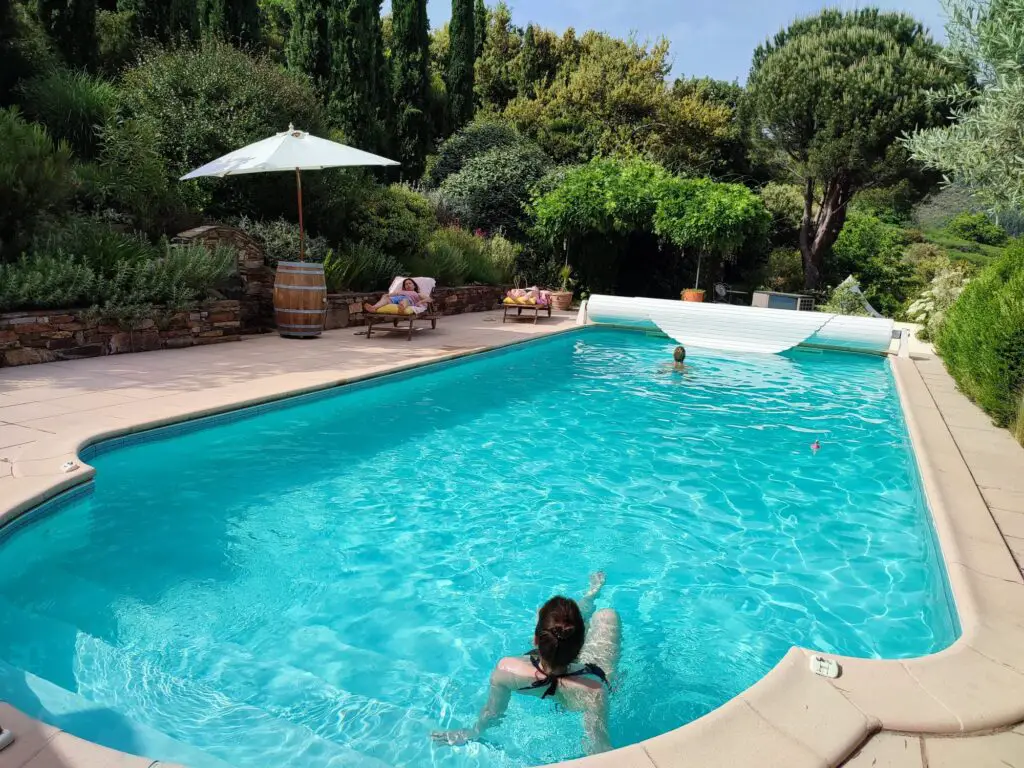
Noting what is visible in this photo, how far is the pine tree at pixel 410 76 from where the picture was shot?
842 inches

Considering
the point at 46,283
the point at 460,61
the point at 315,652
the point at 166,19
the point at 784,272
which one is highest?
the point at 460,61

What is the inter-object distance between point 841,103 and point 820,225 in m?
3.39

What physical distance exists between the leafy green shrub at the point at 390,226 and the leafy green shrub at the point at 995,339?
9.04 m

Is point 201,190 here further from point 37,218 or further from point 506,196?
point 506,196

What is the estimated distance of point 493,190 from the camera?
58.2ft

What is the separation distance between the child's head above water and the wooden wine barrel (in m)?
7.93

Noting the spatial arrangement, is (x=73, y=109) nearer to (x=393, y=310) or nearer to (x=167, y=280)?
(x=167, y=280)

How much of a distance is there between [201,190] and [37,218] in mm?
3231

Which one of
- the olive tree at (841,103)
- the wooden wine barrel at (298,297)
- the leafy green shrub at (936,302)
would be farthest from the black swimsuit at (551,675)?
the olive tree at (841,103)

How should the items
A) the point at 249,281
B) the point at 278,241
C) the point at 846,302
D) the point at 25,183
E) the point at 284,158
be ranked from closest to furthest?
the point at 25,183
the point at 284,158
the point at 249,281
the point at 278,241
the point at 846,302

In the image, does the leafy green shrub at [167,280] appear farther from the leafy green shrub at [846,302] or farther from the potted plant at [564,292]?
the leafy green shrub at [846,302]

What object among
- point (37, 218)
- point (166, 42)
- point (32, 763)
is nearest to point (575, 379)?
point (37, 218)

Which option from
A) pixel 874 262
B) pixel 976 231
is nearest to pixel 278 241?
pixel 874 262

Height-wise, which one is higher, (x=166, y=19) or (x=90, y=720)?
(x=166, y=19)
